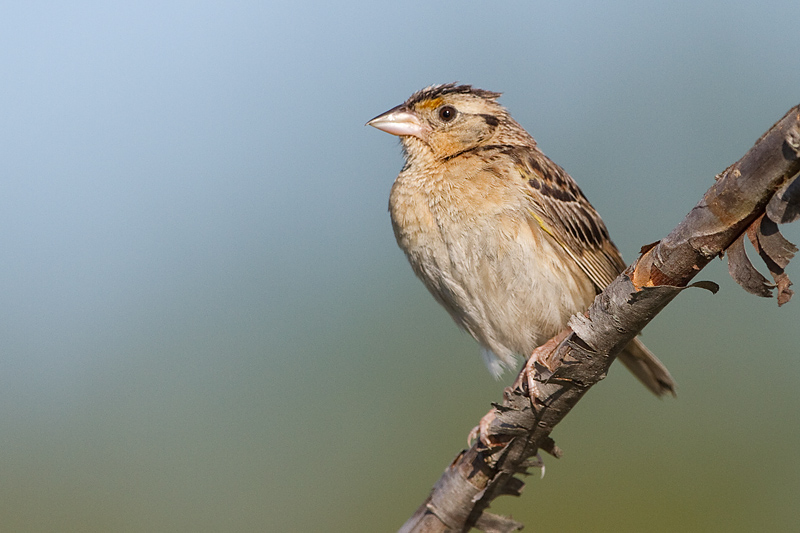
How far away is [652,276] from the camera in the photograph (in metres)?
2.25

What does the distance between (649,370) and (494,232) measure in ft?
4.76

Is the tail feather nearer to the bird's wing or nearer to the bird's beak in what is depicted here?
the bird's wing

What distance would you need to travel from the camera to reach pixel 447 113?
464 cm

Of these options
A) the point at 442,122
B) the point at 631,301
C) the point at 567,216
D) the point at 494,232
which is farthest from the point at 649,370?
the point at 631,301

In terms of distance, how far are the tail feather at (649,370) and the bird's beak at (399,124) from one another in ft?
5.77

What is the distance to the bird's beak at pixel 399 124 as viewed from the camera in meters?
4.59

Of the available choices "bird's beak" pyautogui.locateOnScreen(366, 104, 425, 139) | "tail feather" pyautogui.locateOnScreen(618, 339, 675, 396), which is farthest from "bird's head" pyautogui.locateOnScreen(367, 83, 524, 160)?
"tail feather" pyautogui.locateOnScreen(618, 339, 675, 396)

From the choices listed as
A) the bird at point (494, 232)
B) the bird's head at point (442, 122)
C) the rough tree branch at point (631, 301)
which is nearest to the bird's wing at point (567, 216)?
the bird at point (494, 232)

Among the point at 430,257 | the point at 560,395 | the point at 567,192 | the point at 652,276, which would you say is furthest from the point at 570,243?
the point at 652,276

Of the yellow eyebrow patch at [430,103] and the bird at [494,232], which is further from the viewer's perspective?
the yellow eyebrow patch at [430,103]

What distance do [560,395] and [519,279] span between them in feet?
3.89

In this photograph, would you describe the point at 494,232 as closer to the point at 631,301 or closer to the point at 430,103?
the point at 430,103

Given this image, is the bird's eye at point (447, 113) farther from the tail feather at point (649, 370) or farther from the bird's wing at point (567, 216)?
the tail feather at point (649, 370)

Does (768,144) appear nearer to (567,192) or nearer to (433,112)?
(567,192)
